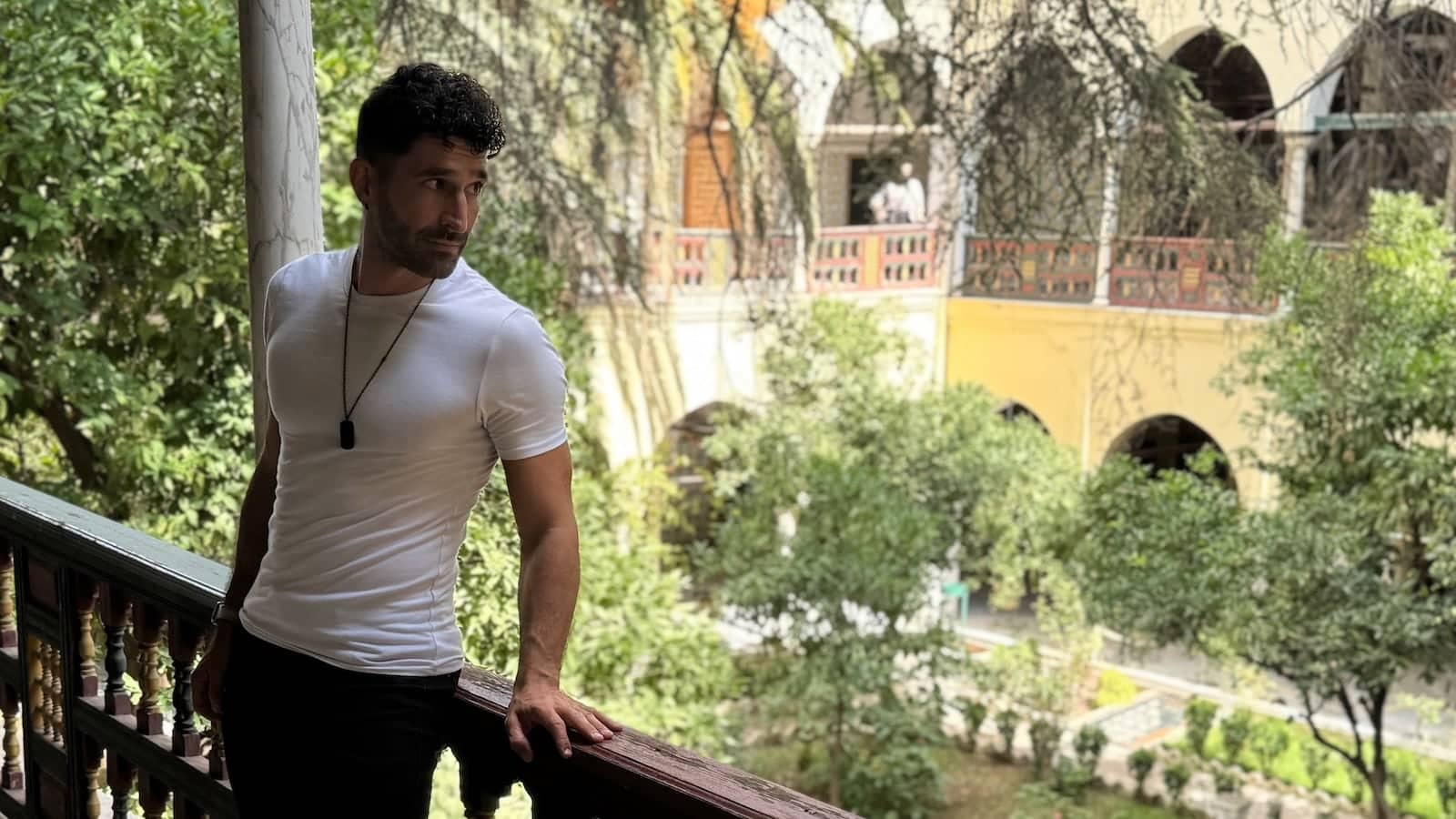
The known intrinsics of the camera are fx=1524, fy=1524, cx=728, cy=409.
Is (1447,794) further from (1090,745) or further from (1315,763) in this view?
(1090,745)

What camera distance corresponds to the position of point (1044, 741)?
30.7 ft

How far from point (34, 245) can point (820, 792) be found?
573cm

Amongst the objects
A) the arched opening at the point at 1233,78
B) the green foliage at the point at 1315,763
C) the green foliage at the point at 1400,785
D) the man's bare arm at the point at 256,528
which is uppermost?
→ the arched opening at the point at 1233,78

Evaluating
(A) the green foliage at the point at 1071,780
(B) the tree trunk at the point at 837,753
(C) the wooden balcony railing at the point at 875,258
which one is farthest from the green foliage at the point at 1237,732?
(C) the wooden balcony railing at the point at 875,258

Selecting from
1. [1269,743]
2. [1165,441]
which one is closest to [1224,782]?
[1269,743]

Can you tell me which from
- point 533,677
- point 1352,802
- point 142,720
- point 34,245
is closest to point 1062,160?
point 34,245

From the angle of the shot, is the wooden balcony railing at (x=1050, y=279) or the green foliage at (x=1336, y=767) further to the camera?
the wooden balcony railing at (x=1050, y=279)

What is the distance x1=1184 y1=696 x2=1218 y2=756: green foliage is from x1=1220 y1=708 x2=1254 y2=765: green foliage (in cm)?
12

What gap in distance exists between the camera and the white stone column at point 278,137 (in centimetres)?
181

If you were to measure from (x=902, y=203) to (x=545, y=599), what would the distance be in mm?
11394

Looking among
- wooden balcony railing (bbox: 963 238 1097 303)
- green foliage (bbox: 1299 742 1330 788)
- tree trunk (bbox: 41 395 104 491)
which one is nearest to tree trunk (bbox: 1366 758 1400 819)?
green foliage (bbox: 1299 742 1330 788)

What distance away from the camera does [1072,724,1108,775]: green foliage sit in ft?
30.4

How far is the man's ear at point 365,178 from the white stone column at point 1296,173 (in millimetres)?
5313

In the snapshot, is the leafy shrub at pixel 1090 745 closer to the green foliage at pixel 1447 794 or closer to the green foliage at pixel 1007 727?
the green foliage at pixel 1007 727
